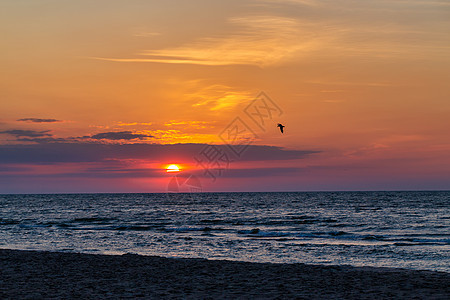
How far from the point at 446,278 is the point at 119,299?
12573 mm

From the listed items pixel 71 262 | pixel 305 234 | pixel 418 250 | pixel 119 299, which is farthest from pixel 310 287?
pixel 305 234

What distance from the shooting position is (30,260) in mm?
24078

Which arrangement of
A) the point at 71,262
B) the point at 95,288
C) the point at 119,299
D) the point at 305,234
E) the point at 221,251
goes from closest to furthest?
the point at 119,299, the point at 95,288, the point at 71,262, the point at 221,251, the point at 305,234

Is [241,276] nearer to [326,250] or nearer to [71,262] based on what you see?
[71,262]

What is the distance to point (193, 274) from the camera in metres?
19.9

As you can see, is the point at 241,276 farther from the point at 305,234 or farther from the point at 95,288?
the point at 305,234

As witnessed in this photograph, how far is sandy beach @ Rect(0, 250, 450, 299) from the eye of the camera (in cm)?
1523

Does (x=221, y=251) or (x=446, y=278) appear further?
(x=221, y=251)

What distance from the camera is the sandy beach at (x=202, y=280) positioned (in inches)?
599

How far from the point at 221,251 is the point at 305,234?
15.5 meters

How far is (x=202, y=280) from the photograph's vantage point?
719 inches

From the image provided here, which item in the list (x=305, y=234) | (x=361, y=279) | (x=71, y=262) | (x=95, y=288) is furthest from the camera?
(x=305, y=234)

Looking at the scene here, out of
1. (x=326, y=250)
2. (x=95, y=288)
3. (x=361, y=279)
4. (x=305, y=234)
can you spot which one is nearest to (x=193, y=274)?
(x=95, y=288)

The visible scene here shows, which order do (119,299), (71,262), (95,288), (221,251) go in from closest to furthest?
1. (119,299)
2. (95,288)
3. (71,262)
4. (221,251)
